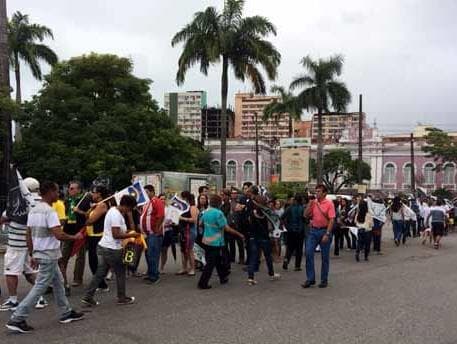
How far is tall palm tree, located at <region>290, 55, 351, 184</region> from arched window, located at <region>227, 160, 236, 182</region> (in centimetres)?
4425

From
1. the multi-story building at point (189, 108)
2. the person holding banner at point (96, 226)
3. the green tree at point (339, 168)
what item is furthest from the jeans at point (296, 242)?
the multi-story building at point (189, 108)

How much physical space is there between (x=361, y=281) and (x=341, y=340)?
4.71 m

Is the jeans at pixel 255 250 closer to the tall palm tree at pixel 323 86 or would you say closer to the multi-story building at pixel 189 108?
the tall palm tree at pixel 323 86

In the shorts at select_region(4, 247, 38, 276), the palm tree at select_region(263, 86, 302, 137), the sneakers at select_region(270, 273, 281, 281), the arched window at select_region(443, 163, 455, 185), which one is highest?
the palm tree at select_region(263, 86, 302, 137)

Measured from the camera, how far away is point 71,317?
7.43 m

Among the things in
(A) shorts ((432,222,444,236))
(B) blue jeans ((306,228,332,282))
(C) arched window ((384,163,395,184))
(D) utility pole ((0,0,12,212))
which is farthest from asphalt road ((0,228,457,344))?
(C) arched window ((384,163,395,184))

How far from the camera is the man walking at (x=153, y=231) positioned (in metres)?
10.7

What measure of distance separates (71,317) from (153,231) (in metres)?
3.56

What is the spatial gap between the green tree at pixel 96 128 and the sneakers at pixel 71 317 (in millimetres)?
23708

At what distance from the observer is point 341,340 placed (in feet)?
21.9

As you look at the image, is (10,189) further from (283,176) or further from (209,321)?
(283,176)

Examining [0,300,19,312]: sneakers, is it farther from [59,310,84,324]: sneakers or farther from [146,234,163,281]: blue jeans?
[146,234,163,281]: blue jeans

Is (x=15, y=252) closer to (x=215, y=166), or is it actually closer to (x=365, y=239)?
(x=365, y=239)

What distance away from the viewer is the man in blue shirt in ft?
33.3
